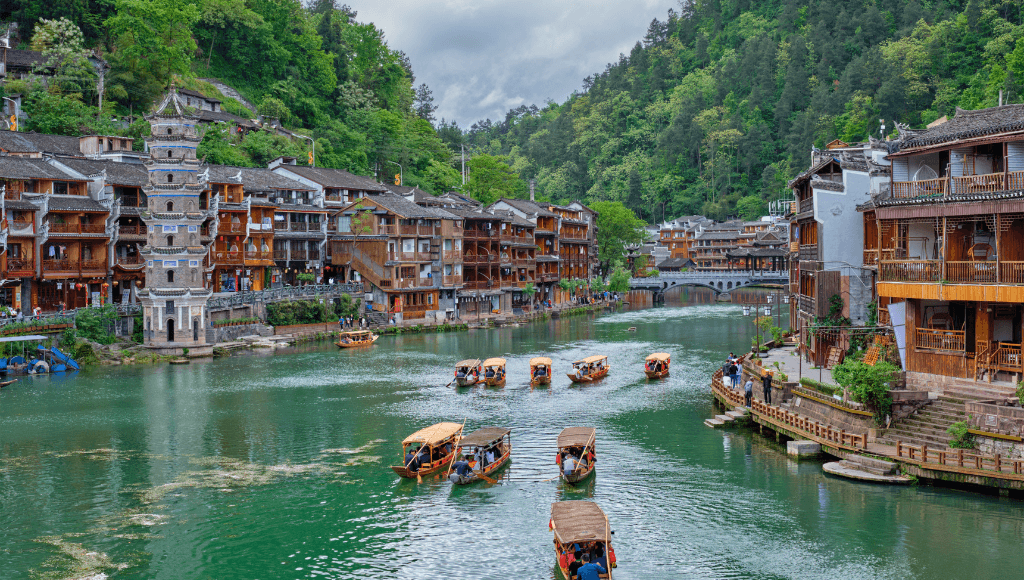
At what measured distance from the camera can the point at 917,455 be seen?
28.8 m

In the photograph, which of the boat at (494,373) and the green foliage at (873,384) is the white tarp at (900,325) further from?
the boat at (494,373)

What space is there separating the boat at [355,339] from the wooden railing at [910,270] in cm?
4841

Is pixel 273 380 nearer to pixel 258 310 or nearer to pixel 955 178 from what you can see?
pixel 258 310

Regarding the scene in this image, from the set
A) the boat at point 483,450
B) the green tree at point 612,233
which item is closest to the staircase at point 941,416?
the boat at point 483,450

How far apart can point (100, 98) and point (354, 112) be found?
4183 centimetres

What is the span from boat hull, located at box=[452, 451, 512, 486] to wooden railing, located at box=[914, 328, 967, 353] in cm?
1664

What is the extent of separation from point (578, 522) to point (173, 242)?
53.2m

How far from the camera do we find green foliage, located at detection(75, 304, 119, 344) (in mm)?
62625

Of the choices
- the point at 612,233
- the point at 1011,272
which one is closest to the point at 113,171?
the point at 1011,272

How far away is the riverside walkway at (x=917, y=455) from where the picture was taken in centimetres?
2688

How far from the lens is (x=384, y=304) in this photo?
87500 millimetres

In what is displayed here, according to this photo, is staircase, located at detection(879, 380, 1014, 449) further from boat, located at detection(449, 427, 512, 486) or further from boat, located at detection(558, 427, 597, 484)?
boat, located at detection(449, 427, 512, 486)

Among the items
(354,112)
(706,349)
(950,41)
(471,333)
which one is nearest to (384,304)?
(471,333)

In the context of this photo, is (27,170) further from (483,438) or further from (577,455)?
(577,455)
